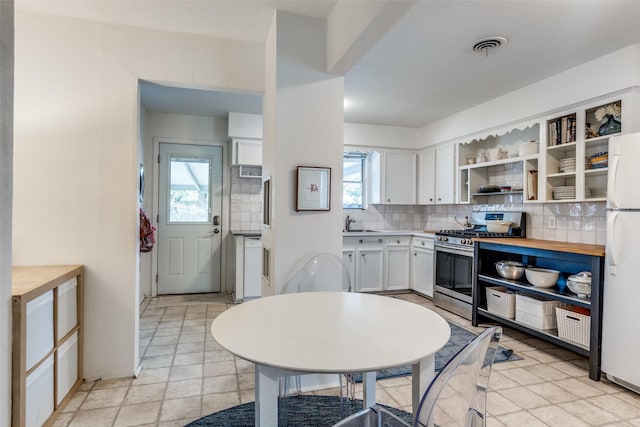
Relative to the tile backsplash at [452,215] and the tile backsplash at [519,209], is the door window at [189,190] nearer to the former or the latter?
the tile backsplash at [452,215]

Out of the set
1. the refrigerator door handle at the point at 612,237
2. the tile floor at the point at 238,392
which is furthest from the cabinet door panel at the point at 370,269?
the refrigerator door handle at the point at 612,237

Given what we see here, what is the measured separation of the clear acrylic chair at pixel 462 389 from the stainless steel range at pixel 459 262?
2718 mm

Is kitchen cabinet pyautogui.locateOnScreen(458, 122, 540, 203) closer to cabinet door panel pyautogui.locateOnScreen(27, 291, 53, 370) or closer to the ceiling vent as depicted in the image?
the ceiling vent

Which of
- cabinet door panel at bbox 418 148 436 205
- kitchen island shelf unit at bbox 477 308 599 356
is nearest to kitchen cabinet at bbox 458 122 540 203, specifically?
cabinet door panel at bbox 418 148 436 205

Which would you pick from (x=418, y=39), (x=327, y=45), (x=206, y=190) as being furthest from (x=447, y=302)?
(x=206, y=190)

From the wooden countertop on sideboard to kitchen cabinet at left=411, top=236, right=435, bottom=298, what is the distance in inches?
148

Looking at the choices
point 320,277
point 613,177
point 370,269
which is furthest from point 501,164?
point 320,277

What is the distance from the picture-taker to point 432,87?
11.6ft

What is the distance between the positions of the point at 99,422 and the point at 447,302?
3494mm

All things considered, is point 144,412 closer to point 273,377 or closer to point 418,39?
point 273,377

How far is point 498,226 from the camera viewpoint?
3.93 m

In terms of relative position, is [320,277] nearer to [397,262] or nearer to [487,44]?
[487,44]

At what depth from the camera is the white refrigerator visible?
2221 mm

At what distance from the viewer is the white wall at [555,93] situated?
2.65 metres
